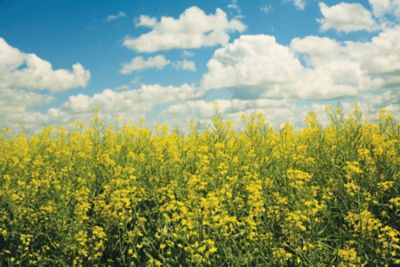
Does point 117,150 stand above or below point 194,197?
above

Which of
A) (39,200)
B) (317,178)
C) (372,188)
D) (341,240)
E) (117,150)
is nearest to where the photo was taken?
(341,240)

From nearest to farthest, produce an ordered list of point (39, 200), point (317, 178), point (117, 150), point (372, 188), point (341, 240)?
point (341, 240) < point (372, 188) < point (317, 178) < point (39, 200) < point (117, 150)

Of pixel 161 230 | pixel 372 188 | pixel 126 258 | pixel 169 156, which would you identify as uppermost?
pixel 169 156

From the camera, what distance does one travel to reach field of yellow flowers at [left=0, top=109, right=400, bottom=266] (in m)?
4.14

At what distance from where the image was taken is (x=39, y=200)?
5.78 metres

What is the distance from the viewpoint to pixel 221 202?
472 centimetres

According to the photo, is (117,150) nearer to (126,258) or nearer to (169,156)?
(169,156)

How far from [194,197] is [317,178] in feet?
5.97

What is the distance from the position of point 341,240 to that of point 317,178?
1045mm

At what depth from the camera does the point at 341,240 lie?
4457 mm

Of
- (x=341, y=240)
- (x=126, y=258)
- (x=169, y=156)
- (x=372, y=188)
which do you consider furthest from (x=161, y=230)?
(x=372, y=188)

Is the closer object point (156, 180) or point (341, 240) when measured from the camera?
point (341, 240)

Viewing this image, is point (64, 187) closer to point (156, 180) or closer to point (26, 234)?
point (26, 234)

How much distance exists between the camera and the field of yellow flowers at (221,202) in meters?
4.14
